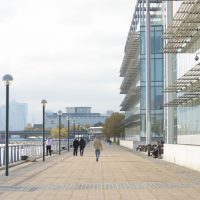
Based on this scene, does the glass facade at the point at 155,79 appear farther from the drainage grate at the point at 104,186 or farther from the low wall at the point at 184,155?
the drainage grate at the point at 104,186

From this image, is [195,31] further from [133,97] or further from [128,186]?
[133,97]

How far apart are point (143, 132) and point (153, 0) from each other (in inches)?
674

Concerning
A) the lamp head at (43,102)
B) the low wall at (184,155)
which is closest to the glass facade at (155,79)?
the lamp head at (43,102)

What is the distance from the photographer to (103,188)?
16.4 m

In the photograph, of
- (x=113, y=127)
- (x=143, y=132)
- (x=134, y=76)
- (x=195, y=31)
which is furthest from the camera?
(x=113, y=127)

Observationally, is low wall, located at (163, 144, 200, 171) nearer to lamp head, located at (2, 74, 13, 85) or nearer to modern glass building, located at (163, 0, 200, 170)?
modern glass building, located at (163, 0, 200, 170)

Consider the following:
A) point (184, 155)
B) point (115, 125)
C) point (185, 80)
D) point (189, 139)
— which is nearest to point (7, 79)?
point (184, 155)

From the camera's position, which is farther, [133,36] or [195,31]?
[133,36]

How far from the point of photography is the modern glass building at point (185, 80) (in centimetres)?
2605

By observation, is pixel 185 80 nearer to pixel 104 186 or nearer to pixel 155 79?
pixel 104 186

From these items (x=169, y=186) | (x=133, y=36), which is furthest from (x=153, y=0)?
(x=169, y=186)

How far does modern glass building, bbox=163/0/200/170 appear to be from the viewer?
26047mm

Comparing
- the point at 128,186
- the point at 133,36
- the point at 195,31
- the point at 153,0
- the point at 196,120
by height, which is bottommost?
the point at 128,186

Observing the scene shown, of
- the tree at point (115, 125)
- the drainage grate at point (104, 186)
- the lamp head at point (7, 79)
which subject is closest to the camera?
the drainage grate at point (104, 186)
